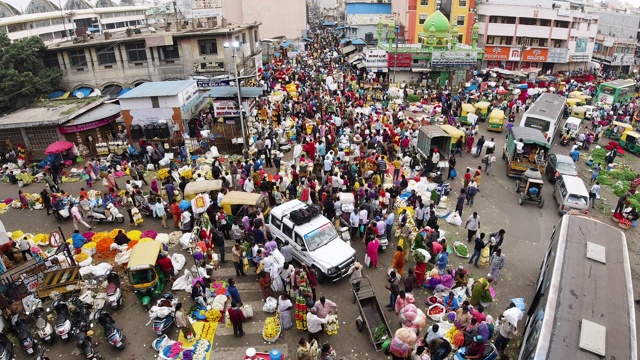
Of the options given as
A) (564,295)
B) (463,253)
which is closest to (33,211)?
(463,253)

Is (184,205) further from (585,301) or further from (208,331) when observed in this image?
(585,301)

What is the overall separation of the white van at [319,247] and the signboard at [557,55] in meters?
46.6

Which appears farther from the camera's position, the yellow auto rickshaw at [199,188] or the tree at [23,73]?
the tree at [23,73]

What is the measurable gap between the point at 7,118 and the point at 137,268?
18518 mm

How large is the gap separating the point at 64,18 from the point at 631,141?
7289cm

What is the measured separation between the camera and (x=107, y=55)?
31125 millimetres

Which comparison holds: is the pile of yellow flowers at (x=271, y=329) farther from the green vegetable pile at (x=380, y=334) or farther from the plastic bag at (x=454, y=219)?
the plastic bag at (x=454, y=219)

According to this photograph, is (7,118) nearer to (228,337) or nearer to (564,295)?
(228,337)

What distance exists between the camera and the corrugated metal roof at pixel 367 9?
59.2m

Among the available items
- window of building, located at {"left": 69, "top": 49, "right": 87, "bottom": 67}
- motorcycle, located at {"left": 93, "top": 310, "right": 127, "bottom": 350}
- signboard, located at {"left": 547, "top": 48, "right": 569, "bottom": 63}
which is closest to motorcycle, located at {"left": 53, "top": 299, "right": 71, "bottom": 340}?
motorcycle, located at {"left": 93, "top": 310, "right": 127, "bottom": 350}

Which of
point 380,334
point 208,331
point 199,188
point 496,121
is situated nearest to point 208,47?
point 199,188

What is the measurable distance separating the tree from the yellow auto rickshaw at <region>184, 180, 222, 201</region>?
18277 mm

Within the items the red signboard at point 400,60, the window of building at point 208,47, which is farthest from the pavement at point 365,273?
the red signboard at point 400,60

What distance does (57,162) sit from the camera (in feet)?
67.3
